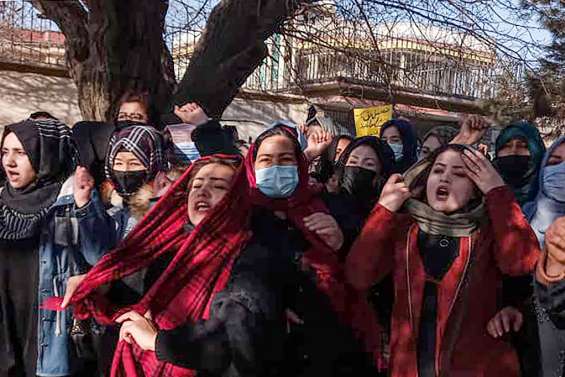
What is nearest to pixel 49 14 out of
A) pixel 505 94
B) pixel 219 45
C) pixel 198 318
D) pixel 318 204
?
pixel 219 45

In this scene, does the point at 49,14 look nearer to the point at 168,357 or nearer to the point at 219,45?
the point at 219,45

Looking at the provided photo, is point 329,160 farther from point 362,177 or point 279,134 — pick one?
point 279,134

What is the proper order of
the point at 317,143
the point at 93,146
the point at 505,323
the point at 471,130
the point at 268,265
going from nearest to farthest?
A: 1. the point at 268,265
2. the point at 505,323
3. the point at 471,130
4. the point at 93,146
5. the point at 317,143

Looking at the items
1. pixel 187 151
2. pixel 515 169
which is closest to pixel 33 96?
pixel 187 151

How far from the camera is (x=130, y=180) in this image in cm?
335

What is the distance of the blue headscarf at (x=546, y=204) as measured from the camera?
3.12m

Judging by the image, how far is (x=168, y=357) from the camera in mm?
2215

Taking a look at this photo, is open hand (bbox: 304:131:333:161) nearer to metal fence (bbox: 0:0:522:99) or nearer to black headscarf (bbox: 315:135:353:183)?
black headscarf (bbox: 315:135:353:183)

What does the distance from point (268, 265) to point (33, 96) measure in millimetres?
9185

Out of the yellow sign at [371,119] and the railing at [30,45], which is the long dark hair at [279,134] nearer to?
the yellow sign at [371,119]

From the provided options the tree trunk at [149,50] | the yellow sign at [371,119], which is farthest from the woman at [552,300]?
Result: the yellow sign at [371,119]

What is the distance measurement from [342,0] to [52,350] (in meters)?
6.09

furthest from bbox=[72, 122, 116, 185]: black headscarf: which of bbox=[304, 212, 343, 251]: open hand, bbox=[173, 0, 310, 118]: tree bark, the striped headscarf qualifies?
bbox=[173, 0, 310, 118]: tree bark

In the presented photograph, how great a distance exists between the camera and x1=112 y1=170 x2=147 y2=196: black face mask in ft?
11.0
